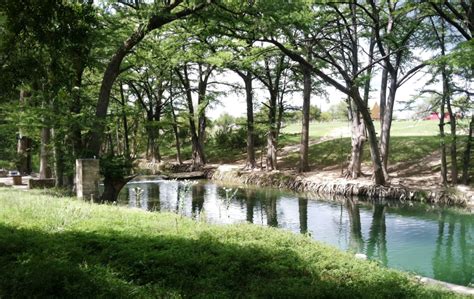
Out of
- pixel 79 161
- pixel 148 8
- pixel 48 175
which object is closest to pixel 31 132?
pixel 48 175

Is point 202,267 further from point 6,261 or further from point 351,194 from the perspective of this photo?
point 351,194

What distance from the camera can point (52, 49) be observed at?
6395mm

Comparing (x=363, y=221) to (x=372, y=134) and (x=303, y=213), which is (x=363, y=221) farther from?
(x=372, y=134)

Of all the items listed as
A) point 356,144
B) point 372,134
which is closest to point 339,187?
point 356,144

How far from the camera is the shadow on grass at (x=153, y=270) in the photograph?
476 cm

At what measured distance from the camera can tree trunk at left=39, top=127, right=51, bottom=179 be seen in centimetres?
1686

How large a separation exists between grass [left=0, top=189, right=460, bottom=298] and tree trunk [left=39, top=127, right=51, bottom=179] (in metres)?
9.15

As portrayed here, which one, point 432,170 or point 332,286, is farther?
point 432,170

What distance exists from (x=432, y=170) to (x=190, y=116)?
16563 millimetres

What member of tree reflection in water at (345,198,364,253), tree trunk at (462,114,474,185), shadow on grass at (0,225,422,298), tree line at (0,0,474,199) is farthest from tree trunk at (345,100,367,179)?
shadow on grass at (0,225,422,298)

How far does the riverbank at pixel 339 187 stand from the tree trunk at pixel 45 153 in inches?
486

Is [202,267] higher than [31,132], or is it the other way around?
[31,132]

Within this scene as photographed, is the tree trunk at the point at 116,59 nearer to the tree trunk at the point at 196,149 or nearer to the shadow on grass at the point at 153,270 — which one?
the shadow on grass at the point at 153,270

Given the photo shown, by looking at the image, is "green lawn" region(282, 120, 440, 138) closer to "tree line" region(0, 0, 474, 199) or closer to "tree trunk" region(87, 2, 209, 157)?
"tree line" region(0, 0, 474, 199)
